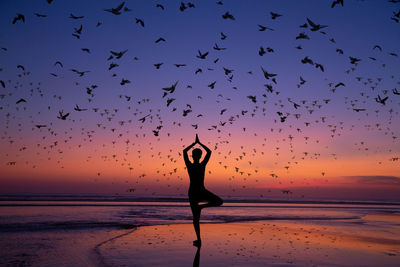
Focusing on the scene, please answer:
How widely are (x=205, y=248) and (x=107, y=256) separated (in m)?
2.96

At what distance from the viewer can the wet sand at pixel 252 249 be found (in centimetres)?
878

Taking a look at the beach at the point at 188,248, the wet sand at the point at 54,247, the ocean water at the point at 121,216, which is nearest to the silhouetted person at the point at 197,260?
the beach at the point at 188,248

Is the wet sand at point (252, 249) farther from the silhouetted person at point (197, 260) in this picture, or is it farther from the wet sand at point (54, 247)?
the wet sand at point (54, 247)

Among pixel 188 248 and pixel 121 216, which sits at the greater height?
pixel 188 248

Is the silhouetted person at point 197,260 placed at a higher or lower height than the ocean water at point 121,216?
higher

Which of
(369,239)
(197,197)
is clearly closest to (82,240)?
(197,197)

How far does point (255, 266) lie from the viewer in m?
8.23

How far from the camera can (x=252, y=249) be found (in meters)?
10.5

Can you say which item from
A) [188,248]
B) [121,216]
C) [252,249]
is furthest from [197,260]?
[121,216]

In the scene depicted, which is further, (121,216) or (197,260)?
(121,216)

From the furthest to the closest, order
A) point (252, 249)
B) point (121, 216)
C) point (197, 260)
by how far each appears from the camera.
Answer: point (121, 216), point (252, 249), point (197, 260)

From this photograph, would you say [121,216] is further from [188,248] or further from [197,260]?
[197,260]

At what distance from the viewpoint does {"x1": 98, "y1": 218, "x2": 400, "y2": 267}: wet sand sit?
8.78 meters

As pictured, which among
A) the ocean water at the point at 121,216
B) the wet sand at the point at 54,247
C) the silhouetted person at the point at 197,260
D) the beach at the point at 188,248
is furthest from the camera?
the ocean water at the point at 121,216
